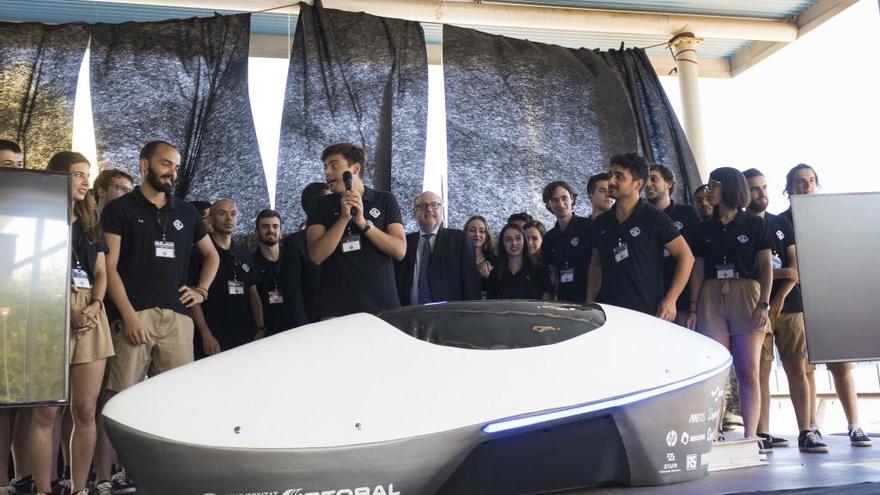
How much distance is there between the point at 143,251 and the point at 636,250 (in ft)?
6.64

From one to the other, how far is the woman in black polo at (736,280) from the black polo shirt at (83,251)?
256 centimetres

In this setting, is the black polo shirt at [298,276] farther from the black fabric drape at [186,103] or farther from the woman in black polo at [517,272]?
the woman in black polo at [517,272]

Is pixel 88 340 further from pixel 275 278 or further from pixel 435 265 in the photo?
pixel 435 265

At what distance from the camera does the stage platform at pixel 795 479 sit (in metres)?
2.07

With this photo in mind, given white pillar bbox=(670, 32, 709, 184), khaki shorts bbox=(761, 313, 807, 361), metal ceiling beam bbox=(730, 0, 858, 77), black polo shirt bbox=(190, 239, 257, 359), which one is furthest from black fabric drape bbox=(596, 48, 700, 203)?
black polo shirt bbox=(190, 239, 257, 359)

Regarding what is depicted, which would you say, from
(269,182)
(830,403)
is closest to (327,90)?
(269,182)

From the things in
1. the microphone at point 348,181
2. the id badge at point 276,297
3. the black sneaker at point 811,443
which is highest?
the microphone at point 348,181

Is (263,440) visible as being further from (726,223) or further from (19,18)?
(19,18)

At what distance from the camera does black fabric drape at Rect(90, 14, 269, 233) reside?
4977 millimetres

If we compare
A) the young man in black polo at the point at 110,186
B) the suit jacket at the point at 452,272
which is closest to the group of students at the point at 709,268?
the suit jacket at the point at 452,272

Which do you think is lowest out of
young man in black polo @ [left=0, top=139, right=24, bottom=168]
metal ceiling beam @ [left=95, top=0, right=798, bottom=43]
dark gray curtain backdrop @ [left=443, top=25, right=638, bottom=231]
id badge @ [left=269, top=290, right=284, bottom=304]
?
id badge @ [left=269, top=290, right=284, bottom=304]

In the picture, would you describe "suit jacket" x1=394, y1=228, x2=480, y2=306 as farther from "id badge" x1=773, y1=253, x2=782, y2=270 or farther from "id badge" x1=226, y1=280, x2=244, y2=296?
"id badge" x1=773, y1=253, x2=782, y2=270

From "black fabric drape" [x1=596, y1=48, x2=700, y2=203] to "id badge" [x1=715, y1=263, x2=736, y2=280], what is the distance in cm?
216

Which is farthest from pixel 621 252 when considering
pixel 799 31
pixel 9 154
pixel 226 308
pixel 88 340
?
pixel 799 31
